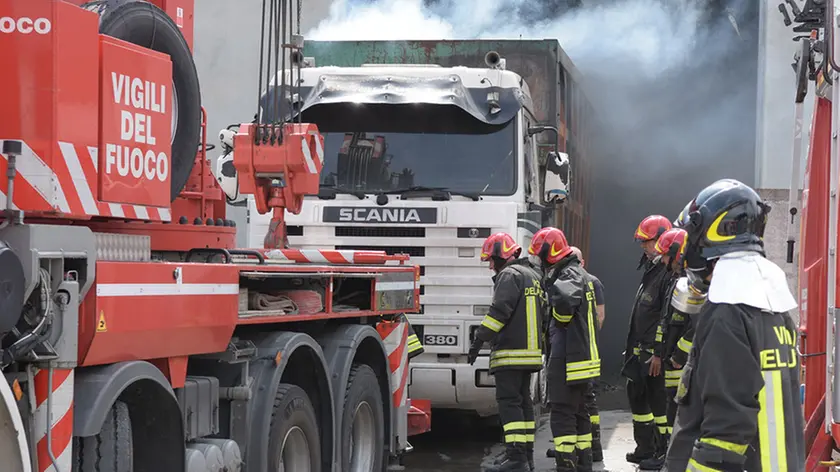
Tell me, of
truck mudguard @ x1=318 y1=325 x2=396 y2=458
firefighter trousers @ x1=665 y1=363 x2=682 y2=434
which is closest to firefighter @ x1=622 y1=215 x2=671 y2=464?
firefighter trousers @ x1=665 y1=363 x2=682 y2=434

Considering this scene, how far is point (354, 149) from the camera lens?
32.1 ft

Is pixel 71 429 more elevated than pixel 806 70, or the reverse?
pixel 806 70

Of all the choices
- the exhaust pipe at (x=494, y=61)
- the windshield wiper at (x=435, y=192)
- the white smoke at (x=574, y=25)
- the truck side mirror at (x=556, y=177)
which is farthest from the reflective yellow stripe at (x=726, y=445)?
the white smoke at (x=574, y=25)

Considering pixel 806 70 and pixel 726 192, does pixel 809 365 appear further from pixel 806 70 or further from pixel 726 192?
pixel 726 192

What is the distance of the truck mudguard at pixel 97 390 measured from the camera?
3850 mm

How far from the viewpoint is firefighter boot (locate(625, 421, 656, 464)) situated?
938 centimetres

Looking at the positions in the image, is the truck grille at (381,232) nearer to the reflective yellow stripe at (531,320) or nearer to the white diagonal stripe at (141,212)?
the reflective yellow stripe at (531,320)

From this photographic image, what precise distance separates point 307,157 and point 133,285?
366cm

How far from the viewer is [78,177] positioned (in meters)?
3.95

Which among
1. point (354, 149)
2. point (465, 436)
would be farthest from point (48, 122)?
point (465, 436)

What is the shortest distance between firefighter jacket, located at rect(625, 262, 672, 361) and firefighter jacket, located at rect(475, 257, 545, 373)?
3.30 feet

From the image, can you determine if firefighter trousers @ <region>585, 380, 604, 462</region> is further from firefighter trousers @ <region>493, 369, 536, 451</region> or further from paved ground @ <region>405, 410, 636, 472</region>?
firefighter trousers @ <region>493, 369, 536, 451</region>

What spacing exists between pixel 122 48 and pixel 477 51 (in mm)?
7401

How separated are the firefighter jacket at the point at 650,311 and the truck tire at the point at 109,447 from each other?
5.69 metres
